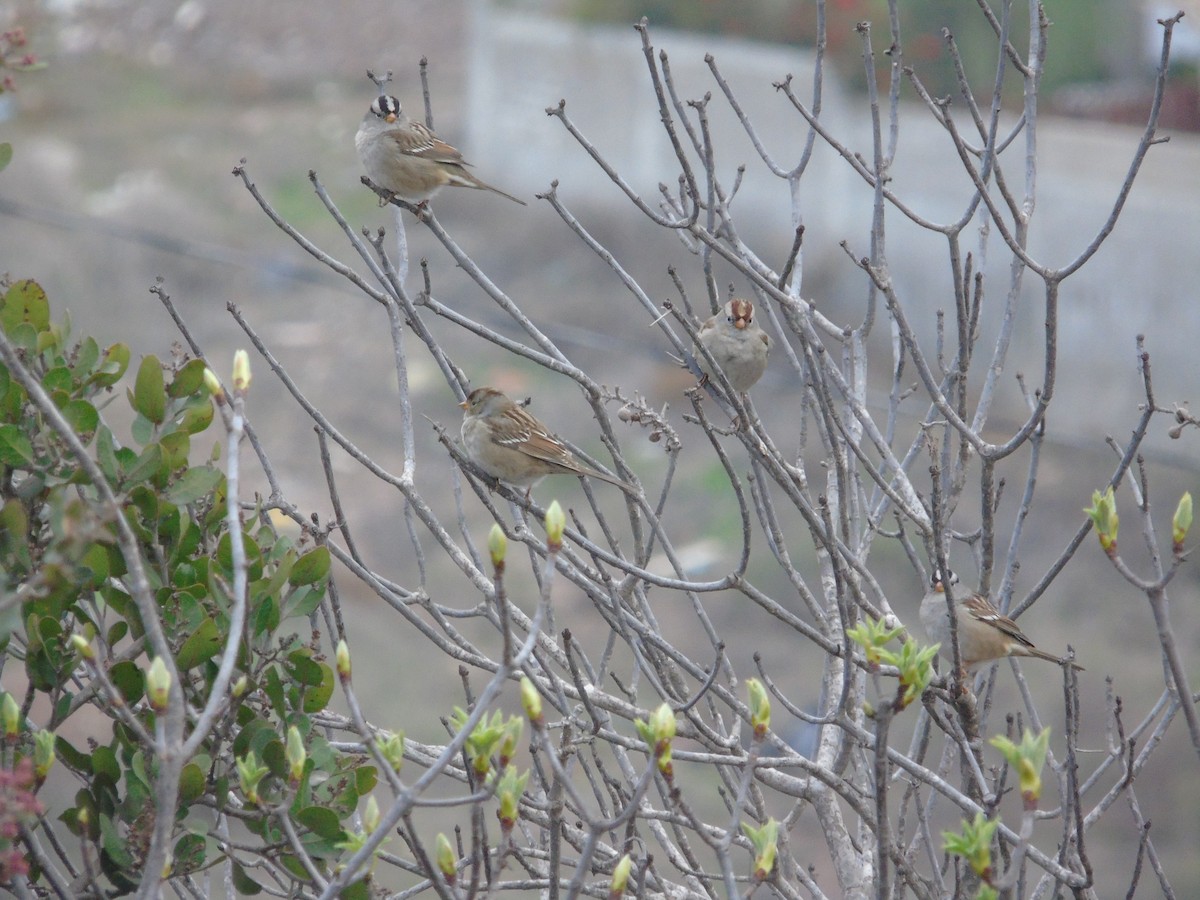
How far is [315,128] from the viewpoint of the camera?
20.1 metres

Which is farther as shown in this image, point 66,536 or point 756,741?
point 756,741

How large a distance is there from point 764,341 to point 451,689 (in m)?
5.77

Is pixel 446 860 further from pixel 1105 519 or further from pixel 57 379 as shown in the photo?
pixel 1105 519

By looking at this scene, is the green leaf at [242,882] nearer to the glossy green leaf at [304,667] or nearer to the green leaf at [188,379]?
the glossy green leaf at [304,667]

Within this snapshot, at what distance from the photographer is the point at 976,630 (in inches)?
158

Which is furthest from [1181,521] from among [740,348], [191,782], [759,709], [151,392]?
[740,348]

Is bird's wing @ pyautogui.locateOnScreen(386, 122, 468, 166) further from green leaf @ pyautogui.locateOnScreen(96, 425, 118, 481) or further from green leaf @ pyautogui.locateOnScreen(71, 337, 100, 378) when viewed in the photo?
green leaf @ pyautogui.locateOnScreen(96, 425, 118, 481)

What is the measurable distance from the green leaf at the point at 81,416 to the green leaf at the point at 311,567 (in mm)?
464

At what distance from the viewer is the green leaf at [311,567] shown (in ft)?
8.63

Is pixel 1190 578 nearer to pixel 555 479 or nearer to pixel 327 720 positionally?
pixel 555 479

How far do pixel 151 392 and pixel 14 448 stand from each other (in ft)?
0.88

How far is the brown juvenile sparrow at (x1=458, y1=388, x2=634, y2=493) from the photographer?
4867 millimetres

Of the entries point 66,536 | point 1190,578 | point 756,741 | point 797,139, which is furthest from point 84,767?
point 797,139

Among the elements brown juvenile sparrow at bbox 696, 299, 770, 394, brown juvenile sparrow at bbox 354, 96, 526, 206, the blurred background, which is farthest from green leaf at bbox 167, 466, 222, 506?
the blurred background
